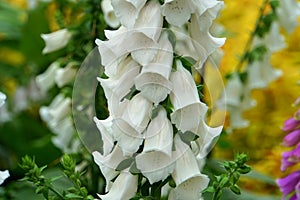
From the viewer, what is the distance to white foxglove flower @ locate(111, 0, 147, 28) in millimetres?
836

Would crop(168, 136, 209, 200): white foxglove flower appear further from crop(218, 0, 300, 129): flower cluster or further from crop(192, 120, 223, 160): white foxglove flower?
crop(218, 0, 300, 129): flower cluster

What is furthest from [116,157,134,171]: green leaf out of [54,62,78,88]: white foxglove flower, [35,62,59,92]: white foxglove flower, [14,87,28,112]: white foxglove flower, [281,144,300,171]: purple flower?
[14,87,28,112]: white foxglove flower

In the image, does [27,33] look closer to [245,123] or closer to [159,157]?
[245,123]

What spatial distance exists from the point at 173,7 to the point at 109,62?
0.31ft

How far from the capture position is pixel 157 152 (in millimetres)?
846

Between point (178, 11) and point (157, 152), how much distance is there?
0.49 ft

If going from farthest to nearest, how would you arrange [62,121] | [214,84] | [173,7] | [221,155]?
[221,155] < [62,121] < [214,84] < [173,7]

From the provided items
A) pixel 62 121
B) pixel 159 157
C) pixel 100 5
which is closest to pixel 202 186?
pixel 159 157

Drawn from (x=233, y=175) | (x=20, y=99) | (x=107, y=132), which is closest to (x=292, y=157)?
(x=233, y=175)

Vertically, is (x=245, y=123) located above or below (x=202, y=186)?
below

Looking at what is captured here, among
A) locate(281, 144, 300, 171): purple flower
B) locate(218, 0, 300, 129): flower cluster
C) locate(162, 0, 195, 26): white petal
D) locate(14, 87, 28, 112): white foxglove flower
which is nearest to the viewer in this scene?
locate(162, 0, 195, 26): white petal

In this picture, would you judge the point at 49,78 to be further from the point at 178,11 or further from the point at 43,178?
the point at 178,11

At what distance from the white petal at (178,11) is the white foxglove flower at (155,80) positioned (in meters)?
0.04

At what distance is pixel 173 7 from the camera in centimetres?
83
